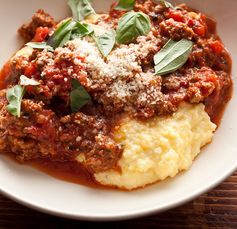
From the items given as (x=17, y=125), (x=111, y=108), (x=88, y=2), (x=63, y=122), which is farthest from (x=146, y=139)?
(x=88, y=2)

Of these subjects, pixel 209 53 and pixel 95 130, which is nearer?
pixel 95 130

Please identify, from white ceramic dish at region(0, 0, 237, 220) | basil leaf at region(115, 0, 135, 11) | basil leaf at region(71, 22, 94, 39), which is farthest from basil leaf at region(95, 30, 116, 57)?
white ceramic dish at region(0, 0, 237, 220)

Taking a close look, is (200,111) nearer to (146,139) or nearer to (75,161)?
(146,139)

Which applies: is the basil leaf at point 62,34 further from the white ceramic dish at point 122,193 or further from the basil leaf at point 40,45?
the white ceramic dish at point 122,193

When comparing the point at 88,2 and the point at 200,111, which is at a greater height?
the point at 88,2

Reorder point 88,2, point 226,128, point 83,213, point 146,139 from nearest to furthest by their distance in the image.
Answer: point 83,213, point 146,139, point 226,128, point 88,2

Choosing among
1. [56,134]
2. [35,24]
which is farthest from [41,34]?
[56,134]
